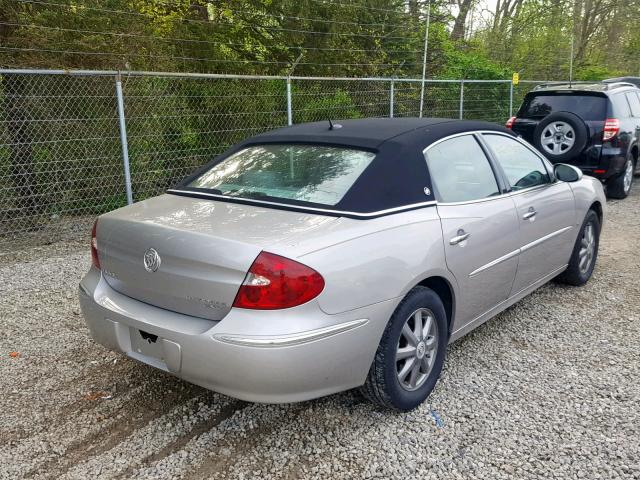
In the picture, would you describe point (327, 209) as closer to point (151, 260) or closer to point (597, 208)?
point (151, 260)

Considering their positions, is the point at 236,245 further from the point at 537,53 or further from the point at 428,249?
the point at 537,53

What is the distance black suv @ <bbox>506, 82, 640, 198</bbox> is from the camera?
823cm

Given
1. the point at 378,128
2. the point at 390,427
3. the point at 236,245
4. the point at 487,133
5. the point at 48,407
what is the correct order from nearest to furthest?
the point at 236,245 < the point at 390,427 < the point at 48,407 < the point at 378,128 < the point at 487,133

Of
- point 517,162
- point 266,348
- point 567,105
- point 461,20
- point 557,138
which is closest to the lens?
point 266,348

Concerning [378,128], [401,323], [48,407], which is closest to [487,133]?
[378,128]

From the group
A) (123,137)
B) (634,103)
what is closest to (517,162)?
(123,137)

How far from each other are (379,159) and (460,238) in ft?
2.15

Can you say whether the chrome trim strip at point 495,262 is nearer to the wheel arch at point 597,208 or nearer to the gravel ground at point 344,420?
the gravel ground at point 344,420

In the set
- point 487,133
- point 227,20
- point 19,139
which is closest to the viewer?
point 487,133

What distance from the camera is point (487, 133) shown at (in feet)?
13.2

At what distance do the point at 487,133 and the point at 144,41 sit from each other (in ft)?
18.5

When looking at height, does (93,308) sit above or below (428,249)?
below

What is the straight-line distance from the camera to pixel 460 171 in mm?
3633

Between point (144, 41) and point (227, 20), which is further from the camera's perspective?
point (227, 20)
